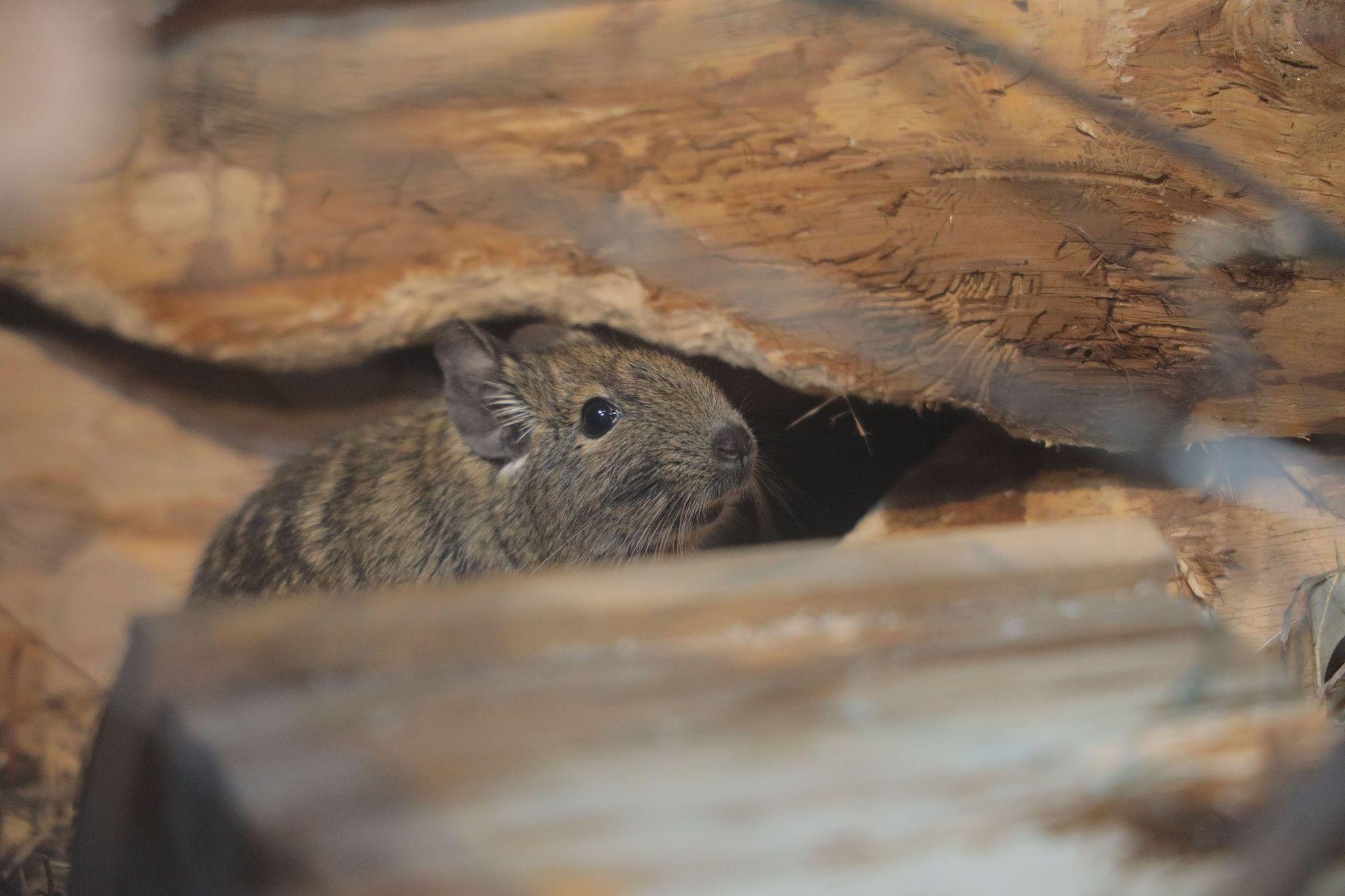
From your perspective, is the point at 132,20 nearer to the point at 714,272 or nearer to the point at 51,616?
the point at 714,272

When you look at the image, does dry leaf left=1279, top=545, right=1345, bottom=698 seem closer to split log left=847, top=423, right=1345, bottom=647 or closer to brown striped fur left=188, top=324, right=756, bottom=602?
split log left=847, top=423, right=1345, bottom=647

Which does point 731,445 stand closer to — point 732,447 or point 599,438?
point 732,447

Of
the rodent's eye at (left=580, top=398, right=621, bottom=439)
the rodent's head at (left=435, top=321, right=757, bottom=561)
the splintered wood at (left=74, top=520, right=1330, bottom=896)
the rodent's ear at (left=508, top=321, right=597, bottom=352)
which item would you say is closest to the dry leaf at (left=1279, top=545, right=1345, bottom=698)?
the splintered wood at (left=74, top=520, right=1330, bottom=896)

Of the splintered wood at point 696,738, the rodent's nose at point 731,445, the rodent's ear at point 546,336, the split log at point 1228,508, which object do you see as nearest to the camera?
the splintered wood at point 696,738

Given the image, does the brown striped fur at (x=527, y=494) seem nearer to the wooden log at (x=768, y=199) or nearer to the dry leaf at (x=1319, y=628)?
the wooden log at (x=768, y=199)

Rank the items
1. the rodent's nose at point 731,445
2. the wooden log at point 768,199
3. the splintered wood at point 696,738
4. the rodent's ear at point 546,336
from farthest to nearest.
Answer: the rodent's ear at point 546,336 < the rodent's nose at point 731,445 < the wooden log at point 768,199 < the splintered wood at point 696,738

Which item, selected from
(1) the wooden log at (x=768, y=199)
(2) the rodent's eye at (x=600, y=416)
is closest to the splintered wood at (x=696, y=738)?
(1) the wooden log at (x=768, y=199)

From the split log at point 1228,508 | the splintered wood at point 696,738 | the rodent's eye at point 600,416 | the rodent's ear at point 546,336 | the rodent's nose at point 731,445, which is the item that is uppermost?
the splintered wood at point 696,738

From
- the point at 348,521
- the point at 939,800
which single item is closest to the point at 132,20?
the point at 348,521
